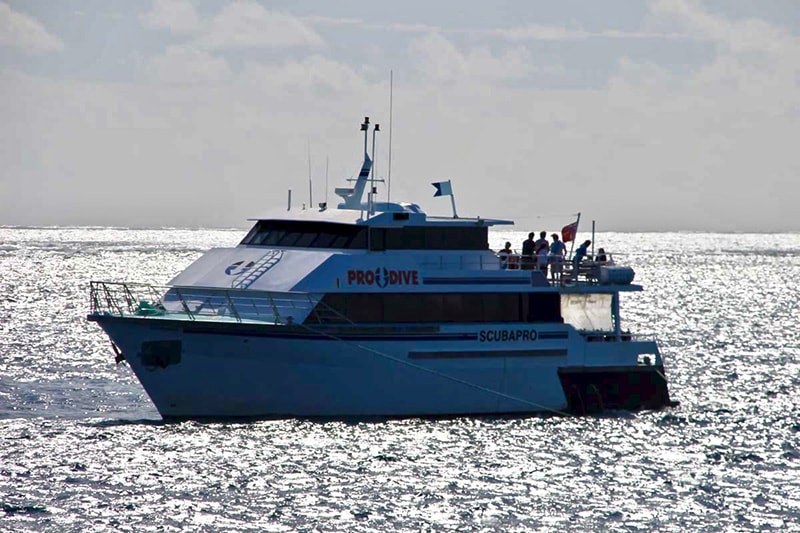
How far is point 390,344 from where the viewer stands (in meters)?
30.5

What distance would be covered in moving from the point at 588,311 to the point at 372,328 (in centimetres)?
687

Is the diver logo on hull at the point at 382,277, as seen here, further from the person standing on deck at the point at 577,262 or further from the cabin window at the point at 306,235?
the person standing on deck at the point at 577,262

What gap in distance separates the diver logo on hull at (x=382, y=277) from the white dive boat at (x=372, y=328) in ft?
0.09

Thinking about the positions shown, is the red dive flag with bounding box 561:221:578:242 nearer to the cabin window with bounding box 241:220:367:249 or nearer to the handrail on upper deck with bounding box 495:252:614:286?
the handrail on upper deck with bounding box 495:252:614:286

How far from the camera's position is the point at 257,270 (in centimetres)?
3119

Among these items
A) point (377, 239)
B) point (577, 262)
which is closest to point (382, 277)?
point (377, 239)

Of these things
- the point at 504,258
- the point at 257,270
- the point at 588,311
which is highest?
the point at 504,258

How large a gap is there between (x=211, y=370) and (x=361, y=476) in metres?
5.00

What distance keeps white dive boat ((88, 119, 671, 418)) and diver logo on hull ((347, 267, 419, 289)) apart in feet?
0.09

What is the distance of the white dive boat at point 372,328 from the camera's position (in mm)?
29688

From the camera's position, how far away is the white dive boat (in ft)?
97.4

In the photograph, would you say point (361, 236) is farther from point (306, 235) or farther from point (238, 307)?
point (238, 307)

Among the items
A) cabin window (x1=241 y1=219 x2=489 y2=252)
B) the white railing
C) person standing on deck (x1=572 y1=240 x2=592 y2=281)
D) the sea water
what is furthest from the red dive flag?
the white railing

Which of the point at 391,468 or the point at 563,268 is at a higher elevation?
the point at 563,268
